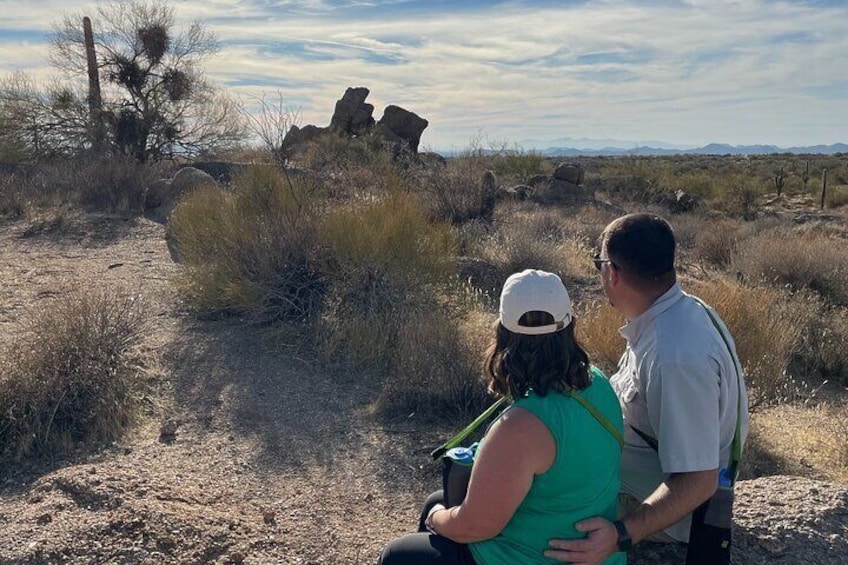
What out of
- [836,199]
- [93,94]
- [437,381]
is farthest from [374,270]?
[836,199]

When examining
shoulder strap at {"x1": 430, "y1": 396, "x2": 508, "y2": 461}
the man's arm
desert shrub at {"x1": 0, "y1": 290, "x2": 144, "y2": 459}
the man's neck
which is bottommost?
desert shrub at {"x1": 0, "y1": 290, "x2": 144, "y2": 459}

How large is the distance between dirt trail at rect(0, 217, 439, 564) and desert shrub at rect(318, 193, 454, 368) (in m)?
0.42

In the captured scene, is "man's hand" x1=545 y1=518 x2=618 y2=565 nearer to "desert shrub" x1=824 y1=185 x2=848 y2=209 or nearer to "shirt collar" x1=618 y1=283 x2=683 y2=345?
"shirt collar" x1=618 y1=283 x2=683 y2=345

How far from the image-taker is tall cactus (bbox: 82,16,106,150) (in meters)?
20.9

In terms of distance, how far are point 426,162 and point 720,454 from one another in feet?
37.8

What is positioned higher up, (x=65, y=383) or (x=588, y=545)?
(x=588, y=545)

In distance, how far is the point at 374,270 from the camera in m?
7.14

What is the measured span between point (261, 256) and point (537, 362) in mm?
5605

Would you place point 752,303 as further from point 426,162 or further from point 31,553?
point 426,162

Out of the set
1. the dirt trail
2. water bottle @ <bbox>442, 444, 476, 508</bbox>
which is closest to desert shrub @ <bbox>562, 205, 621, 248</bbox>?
A: the dirt trail

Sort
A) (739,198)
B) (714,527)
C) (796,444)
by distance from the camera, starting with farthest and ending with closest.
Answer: (739,198), (796,444), (714,527)

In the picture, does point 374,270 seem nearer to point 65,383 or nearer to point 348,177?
point 348,177

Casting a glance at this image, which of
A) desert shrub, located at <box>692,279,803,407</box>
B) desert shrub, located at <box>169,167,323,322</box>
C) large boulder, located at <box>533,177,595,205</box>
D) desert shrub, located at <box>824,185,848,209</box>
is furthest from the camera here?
desert shrub, located at <box>824,185,848,209</box>

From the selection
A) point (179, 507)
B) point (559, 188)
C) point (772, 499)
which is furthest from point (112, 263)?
point (559, 188)
